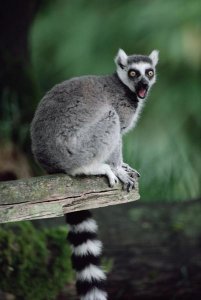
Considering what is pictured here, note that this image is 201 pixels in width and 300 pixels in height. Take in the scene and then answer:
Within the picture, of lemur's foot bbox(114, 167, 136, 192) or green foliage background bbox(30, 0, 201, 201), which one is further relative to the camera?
green foliage background bbox(30, 0, 201, 201)

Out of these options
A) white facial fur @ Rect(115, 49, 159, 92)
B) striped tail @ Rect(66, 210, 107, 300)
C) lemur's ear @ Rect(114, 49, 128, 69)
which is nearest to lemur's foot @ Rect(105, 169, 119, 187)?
striped tail @ Rect(66, 210, 107, 300)

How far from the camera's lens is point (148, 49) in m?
9.73

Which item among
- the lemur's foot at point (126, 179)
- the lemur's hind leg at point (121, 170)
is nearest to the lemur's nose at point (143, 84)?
the lemur's hind leg at point (121, 170)

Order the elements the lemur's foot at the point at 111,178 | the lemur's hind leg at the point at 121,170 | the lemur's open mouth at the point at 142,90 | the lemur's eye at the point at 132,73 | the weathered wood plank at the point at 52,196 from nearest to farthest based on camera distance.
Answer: the weathered wood plank at the point at 52,196 < the lemur's foot at the point at 111,178 < the lemur's hind leg at the point at 121,170 < the lemur's open mouth at the point at 142,90 < the lemur's eye at the point at 132,73

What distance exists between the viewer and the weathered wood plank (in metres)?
4.67

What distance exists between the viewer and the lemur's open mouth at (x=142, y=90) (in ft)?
18.9

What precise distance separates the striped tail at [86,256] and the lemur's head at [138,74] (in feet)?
3.66

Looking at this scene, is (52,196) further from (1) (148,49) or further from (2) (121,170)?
(1) (148,49)

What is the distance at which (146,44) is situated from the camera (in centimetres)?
980

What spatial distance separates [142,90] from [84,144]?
72 cm

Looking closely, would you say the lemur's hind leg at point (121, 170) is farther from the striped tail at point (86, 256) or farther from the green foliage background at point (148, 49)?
the green foliage background at point (148, 49)

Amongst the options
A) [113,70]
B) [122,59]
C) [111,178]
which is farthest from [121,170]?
[113,70]

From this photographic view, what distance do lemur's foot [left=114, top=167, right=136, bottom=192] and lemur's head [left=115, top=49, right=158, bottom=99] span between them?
2.42 ft

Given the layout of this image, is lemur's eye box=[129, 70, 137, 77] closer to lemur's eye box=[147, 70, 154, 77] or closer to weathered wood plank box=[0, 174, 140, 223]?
lemur's eye box=[147, 70, 154, 77]
